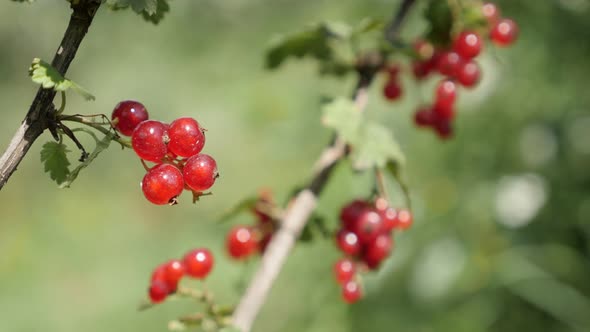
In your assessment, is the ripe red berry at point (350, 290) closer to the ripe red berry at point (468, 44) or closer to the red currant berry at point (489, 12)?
the ripe red berry at point (468, 44)

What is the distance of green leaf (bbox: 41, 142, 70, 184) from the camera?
1.03m

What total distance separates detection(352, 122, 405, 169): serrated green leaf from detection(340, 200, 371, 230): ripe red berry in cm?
14

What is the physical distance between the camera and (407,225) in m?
1.71

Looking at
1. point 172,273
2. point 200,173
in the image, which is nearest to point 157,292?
point 172,273

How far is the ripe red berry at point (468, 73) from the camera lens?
179 centimetres

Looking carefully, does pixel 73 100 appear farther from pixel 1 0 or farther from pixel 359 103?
pixel 359 103

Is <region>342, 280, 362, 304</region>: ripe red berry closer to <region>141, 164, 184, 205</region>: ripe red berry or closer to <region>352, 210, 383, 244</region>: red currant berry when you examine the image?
<region>352, 210, 383, 244</region>: red currant berry

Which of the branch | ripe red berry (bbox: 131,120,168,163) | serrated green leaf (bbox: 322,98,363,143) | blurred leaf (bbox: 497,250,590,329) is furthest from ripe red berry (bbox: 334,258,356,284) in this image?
blurred leaf (bbox: 497,250,590,329)

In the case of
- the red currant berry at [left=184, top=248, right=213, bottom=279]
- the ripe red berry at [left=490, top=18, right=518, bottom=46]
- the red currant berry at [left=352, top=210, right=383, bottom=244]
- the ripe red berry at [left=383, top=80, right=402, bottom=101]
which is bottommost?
the red currant berry at [left=352, top=210, right=383, bottom=244]

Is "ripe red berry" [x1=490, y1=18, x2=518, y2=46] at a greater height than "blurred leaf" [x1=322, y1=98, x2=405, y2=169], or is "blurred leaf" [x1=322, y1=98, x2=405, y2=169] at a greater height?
"ripe red berry" [x1=490, y1=18, x2=518, y2=46]

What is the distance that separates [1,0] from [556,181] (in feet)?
21.2

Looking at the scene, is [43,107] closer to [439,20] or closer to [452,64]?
[439,20]

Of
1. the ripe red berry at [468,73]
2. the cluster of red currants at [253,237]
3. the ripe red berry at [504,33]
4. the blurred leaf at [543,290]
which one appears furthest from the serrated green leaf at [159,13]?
the blurred leaf at [543,290]

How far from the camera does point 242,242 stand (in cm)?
173
